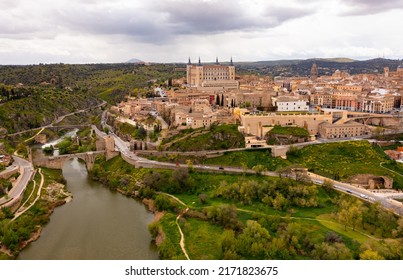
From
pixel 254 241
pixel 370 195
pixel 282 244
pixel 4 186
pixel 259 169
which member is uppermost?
pixel 259 169

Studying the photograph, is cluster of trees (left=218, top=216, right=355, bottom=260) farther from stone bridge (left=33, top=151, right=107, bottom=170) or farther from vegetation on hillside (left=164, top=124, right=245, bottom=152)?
stone bridge (left=33, top=151, right=107, bottom=170)

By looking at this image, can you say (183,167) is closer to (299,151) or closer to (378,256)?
(299,151)

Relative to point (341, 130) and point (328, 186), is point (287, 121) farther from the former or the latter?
point (328, 186)

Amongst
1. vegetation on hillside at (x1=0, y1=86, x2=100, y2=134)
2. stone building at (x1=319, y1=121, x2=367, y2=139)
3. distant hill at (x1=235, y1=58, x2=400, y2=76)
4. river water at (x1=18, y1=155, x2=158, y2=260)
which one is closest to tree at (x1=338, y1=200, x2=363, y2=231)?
river water at (x1=18, y1=155, x2=158, y2=260)

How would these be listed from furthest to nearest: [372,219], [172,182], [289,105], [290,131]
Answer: [289,105] → [290,131] → [172,182] → [372,219]

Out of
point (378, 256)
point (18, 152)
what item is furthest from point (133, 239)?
point (18, 152)

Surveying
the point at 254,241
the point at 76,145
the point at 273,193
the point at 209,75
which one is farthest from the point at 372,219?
the point at 209,75

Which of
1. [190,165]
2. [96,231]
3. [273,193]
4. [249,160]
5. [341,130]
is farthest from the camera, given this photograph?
[341,130]

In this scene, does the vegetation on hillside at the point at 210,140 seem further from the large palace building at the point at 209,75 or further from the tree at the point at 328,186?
the large palace building at the point at 209,75
